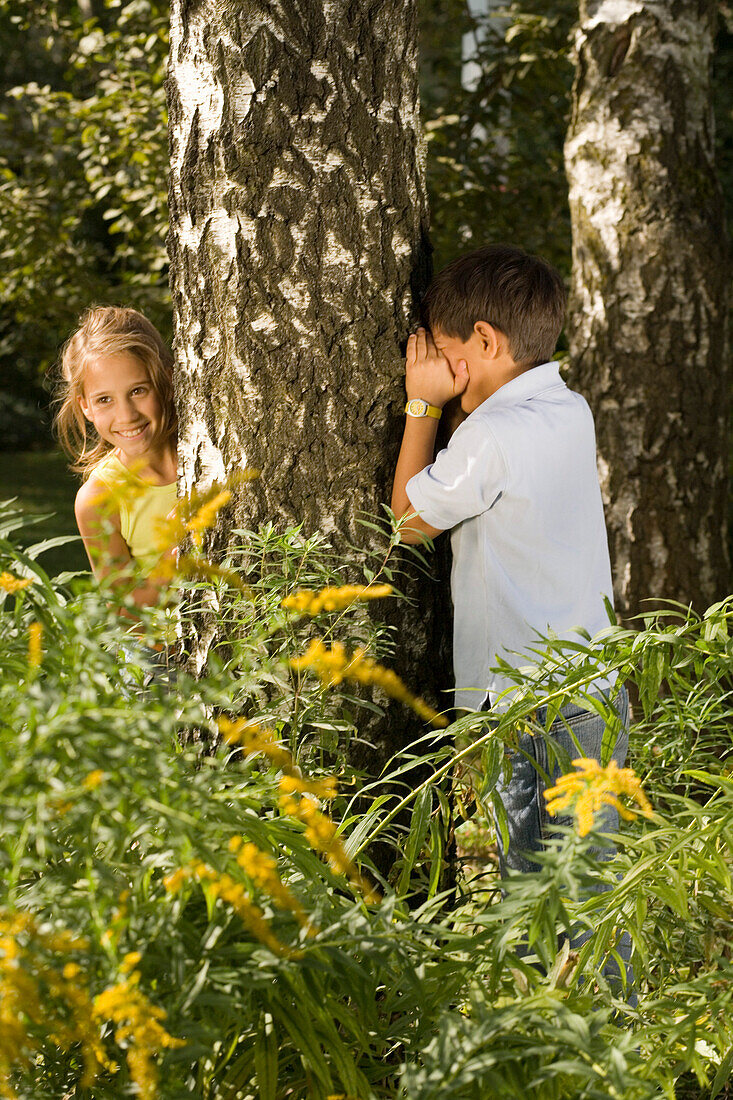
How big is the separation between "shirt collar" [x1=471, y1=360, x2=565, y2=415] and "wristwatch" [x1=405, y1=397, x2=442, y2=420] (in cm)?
9

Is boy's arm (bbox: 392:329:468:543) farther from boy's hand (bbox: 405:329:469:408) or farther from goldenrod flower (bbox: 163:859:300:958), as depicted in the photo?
goldenrod flower (bbox: 163:859:300:958)

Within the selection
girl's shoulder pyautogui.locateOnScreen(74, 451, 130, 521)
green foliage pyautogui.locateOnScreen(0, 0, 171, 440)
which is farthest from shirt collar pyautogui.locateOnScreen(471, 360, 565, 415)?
green foliage pyautogui.locateOnScreen(0, 0, 171, 440)

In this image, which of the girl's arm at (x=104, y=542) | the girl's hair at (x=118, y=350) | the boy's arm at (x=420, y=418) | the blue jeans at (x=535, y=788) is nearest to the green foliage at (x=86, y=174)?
the girl's hair at (x=118, y=350)

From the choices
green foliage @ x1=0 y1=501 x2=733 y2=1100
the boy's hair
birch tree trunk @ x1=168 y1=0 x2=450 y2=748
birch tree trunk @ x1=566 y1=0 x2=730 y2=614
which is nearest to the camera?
green foliage @ x1=0 y1=501 x2=733 y2=1100

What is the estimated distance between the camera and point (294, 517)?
82.2 inches

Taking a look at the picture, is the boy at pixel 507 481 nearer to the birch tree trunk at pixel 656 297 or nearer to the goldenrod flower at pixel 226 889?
the goldenrod flower at pixel 226 889

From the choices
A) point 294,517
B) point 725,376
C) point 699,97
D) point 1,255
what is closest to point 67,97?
point 1,255

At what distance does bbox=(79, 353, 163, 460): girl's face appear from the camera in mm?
2695

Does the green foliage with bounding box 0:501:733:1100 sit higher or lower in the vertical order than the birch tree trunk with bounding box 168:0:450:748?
lower

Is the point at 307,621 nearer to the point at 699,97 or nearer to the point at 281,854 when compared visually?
the point at 281,854

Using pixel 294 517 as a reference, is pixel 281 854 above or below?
below

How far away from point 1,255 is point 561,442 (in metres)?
4.35

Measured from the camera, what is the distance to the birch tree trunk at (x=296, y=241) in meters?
2.01

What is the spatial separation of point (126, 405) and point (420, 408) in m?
0.94
